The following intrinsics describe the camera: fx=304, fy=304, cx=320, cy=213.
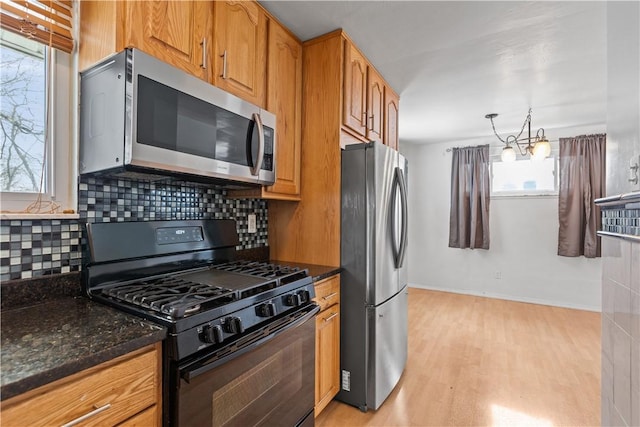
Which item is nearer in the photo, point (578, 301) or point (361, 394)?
point (361, 394)

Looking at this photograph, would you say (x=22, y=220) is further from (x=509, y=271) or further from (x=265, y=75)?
(x=509, y=271)

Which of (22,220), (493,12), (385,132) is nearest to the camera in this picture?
(22,220)

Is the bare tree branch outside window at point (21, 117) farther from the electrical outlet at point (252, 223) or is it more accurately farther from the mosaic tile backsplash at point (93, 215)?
the electrical outlet at point (252, 223)

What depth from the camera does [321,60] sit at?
2039 mm

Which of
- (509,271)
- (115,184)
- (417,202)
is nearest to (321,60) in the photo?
(115,184)

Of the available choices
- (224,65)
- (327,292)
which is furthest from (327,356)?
(224,65)

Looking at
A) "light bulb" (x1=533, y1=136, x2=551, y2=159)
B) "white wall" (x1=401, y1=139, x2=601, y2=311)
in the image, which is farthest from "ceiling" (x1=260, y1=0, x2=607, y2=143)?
"white wall" (x1=401, y1=139, x2=601, y2=311)

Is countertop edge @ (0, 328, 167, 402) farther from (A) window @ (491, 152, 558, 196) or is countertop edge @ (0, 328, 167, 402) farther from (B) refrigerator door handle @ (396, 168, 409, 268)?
(A) window @ (491, 152, 558, 196)

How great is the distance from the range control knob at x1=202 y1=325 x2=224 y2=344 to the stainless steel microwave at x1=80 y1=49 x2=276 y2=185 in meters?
0.63

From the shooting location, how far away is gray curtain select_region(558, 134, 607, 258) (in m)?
3.82

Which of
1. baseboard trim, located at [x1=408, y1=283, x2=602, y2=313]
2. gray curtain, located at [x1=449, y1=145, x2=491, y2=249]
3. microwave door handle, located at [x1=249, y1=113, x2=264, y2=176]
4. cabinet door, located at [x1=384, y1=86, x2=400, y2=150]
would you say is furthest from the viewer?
gray curtain, located at [x1=449, y1=145, x2=491, y2=249]

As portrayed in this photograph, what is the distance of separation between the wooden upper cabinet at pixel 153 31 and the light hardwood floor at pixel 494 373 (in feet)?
6.72

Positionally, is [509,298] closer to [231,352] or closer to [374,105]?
[374,105]

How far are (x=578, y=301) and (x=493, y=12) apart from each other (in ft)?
13.3
